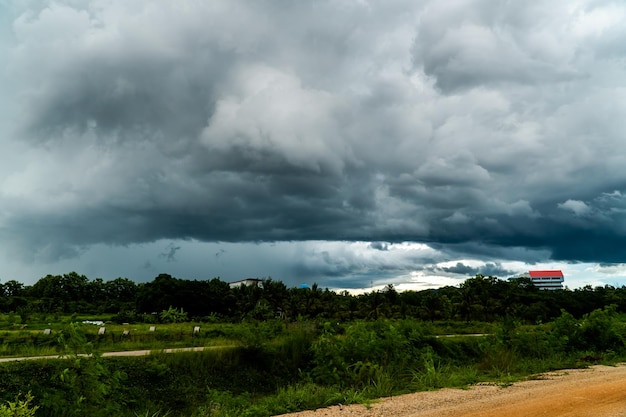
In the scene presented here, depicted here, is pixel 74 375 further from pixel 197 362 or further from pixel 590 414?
pixel 197 362

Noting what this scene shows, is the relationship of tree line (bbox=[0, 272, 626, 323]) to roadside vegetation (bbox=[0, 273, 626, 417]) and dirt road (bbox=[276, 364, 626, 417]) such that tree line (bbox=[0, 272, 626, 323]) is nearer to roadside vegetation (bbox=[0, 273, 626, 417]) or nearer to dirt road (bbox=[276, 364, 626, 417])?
roadside vegetation (bbox=[0, 273, 626, 417])

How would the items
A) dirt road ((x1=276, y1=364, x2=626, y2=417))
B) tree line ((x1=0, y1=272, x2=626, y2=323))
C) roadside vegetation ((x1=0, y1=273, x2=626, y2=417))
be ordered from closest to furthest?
dirt road ((x1=276, y1=364, x2=626, y2=417))
roadside vegetation ((x1=0, y1=273, x2=626, y2=417))
tree line ((x1=0, y1=272, x2=626, y2=323))

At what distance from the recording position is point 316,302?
8638 centimetres

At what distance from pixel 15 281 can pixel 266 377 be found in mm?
99119

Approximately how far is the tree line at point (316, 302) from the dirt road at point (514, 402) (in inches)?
2543

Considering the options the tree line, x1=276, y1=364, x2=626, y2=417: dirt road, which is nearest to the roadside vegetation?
x1=276, y1=364, x2=626, y2=417: dirt road

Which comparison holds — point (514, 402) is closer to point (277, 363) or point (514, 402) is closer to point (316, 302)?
point (277, 363)

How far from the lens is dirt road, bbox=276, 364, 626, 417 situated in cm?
843

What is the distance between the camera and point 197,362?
88.9 feet

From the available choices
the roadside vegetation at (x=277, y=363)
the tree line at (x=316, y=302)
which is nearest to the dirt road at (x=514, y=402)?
the roadside vegetation at (x=277, y=363)

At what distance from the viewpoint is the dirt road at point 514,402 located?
843 centimetres

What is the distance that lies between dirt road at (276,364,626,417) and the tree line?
212 feet

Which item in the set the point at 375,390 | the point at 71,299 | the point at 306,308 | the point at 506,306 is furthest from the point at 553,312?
the point at 71,299

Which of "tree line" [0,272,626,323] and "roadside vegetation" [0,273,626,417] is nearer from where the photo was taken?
"roadside vegetation" [0,273,626,417]
